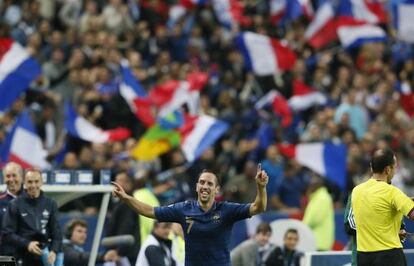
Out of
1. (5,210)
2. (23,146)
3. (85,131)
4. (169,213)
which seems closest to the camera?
(169,213)

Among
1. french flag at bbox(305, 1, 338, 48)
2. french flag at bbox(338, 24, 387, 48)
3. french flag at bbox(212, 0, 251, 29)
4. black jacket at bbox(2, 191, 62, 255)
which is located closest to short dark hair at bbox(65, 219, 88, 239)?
black jacket at bbox(2, 191, 62, 255)

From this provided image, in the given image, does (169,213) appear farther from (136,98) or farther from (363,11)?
(363,11)

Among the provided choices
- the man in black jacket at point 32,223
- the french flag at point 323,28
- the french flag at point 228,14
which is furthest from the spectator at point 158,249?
the french flag at point 323,28

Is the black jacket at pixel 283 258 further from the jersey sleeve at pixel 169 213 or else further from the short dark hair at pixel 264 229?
the jersey sleeve at pixel 169 213

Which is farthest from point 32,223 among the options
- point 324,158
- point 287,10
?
point 287,10

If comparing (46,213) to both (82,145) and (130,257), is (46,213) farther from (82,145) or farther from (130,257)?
(82,145)

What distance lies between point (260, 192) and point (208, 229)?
2.49 ft

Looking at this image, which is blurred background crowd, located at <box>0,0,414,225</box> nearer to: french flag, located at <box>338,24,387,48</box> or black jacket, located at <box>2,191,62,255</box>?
french flag, located at <box>338,24,387,48</box>

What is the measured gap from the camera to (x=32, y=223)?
1589cm

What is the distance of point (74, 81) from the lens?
23.7 meters

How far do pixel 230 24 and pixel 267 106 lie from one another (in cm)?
285

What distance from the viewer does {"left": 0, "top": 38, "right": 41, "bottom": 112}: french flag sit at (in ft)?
66.9

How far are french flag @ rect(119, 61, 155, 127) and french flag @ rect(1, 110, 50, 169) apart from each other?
287 cm

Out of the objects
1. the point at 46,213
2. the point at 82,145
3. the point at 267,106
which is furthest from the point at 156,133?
the point at 46,213
